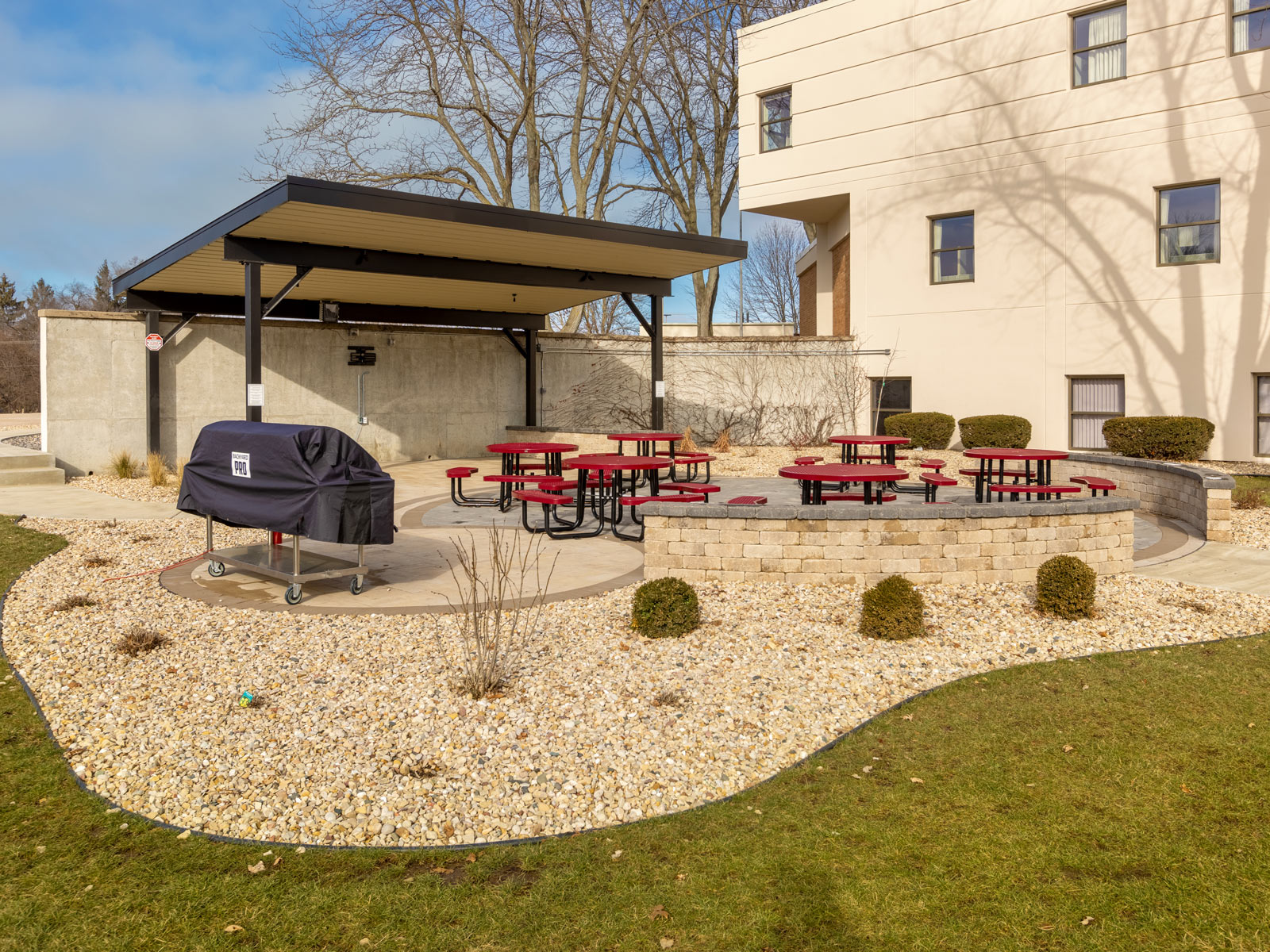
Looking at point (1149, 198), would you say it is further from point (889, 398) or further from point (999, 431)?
point (889, 398)

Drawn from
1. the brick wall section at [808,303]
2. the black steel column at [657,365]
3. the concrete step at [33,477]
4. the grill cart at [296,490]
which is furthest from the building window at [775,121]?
the grill cart at [296,490]

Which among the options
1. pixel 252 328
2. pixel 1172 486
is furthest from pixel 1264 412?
pixel 252 328

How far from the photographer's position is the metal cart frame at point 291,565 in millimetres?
6996

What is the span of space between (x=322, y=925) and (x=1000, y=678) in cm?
429

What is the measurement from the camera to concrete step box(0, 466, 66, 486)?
14.2 metres

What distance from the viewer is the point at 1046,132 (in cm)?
1794

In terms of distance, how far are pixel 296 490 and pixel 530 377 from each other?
13888 mm

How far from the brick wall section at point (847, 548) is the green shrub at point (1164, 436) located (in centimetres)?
978

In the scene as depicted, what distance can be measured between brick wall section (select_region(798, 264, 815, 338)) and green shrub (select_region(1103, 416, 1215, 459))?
1079cm

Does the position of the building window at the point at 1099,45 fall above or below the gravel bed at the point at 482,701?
above

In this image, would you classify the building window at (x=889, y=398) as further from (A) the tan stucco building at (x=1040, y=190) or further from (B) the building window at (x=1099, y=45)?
(B) the building window at (x=1099, y=45)

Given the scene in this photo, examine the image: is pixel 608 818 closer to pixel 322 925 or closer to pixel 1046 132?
pixel 322 925

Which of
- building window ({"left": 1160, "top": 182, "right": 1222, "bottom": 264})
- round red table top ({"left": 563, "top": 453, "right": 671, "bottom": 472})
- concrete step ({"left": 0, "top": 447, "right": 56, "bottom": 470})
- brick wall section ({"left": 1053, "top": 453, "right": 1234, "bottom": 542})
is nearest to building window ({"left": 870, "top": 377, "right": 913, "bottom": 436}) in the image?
building window ({"left": 1160, "top": 182, "right": 1222, "bottom": 264})

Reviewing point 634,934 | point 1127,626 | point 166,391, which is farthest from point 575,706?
point 166,391
